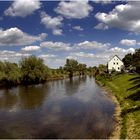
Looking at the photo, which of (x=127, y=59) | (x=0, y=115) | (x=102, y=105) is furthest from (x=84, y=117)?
(x=127, y=59)

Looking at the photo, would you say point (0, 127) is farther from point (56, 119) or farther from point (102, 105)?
point (102, 105)

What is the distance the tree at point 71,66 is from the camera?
429 feet

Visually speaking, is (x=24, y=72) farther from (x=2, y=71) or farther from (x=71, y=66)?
(x=71, y=66)

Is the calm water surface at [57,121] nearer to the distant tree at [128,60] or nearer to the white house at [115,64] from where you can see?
the white house at [115,64]

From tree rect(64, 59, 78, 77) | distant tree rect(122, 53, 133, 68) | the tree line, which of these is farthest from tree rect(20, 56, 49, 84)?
tree rect(64, 59, 78, 77)

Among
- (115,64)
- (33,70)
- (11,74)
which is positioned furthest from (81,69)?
(11,74)

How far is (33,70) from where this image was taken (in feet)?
255

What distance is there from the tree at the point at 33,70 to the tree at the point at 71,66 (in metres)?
46.5

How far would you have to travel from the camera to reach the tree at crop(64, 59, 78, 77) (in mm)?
130675

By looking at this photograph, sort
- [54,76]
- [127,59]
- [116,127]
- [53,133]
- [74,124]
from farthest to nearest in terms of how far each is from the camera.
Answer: [127,59]
[54,76]
[74,124]
[116,127]
[53,133]

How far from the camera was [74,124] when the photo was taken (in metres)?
23.6

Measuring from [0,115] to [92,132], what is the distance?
13332mm

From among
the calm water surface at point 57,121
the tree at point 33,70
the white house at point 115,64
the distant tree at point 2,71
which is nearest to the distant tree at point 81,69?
the white house at point 115,64

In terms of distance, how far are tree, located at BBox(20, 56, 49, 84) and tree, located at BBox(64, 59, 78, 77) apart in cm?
4653
